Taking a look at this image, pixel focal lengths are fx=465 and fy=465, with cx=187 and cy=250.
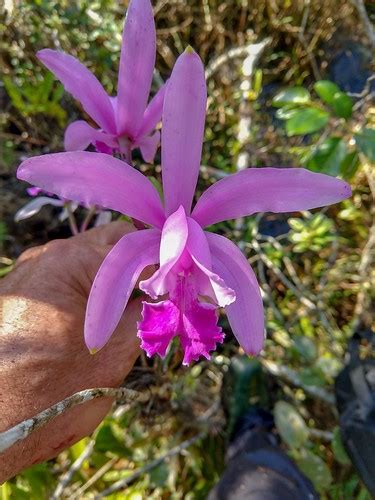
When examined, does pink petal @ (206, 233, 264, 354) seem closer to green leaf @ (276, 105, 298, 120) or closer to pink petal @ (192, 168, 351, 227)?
pink petal @ (192, 168, 351, 227)

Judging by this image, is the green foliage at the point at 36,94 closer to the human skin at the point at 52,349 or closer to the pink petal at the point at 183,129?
the human skin at the point at 52,349

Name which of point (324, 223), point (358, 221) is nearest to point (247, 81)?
point (324, 223)

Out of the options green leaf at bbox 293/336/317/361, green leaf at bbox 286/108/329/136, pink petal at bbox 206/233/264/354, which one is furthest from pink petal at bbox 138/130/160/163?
green leaf at bbox 293/336/317/361

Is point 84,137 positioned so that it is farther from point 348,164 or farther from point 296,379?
point 296,379

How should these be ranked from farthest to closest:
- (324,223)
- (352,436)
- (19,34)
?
(19,34) → (324,223) → (352,436)

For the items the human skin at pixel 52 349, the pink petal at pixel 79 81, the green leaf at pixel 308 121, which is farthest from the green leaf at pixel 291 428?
the pink petal at pixel 79 81

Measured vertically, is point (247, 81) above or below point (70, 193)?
above

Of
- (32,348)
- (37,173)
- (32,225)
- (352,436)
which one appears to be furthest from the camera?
(32,225)

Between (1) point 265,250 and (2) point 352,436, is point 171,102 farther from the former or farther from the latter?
(1) point 265,250
